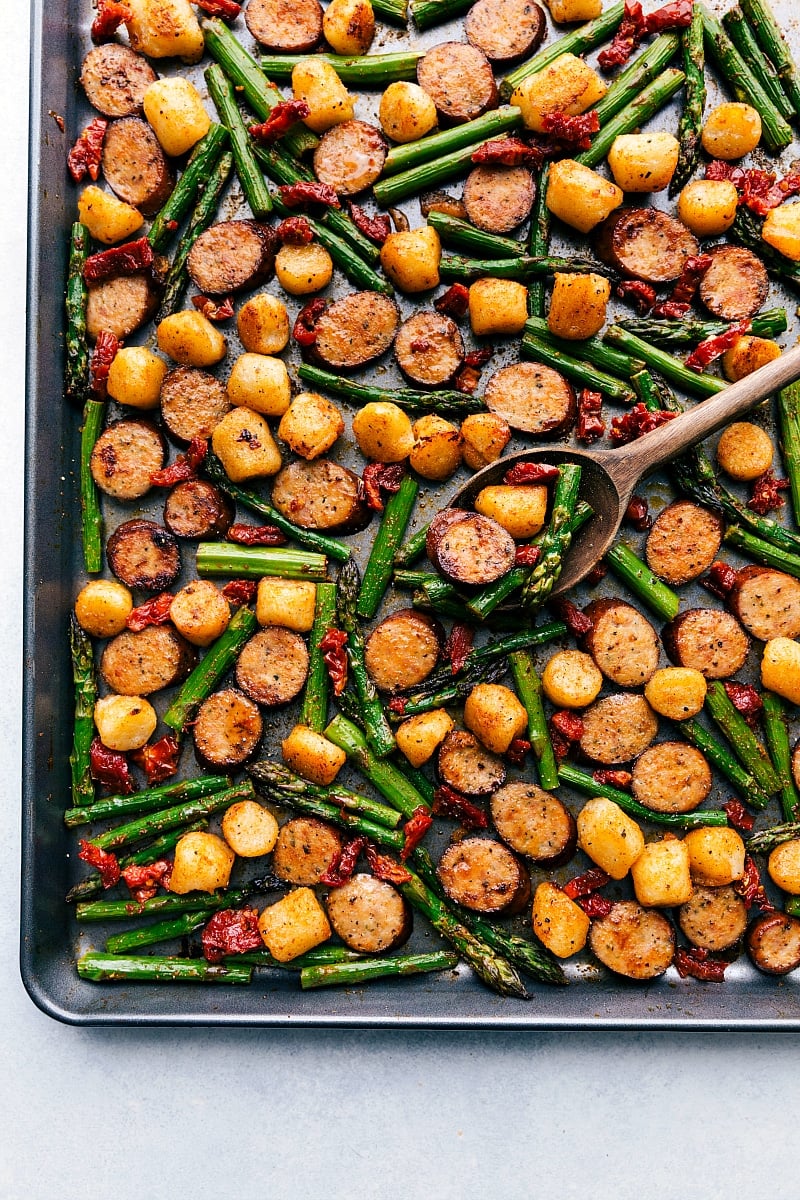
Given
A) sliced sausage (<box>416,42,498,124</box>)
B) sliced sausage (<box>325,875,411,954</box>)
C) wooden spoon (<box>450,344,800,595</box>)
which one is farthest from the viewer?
sliced sausage (<box>416,42,498,124</box>)

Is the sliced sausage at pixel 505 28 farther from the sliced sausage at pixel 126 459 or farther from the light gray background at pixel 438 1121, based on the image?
the light gray background at pixel 438 1121

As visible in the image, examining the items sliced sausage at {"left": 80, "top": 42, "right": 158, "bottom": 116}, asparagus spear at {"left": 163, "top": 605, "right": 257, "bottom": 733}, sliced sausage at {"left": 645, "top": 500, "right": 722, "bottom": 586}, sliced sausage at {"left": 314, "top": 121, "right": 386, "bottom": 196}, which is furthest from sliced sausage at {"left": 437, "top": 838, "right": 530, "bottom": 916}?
sliced sausage at {"left": 80, "top": 42, "right": 158, "bottom": 116}

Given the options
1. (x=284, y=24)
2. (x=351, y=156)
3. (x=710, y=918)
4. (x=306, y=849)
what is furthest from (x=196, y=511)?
(x=710, y=918)

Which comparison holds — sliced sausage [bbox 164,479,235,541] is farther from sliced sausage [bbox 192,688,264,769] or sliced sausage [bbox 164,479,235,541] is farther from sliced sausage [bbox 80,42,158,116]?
sliced sausage [bbox 80,42,158,116]

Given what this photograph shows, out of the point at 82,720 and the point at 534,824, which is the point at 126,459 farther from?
the point at 534,824

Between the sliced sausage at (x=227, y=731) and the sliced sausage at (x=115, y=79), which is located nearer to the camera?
the sliced sausage at (x=227, y=731)

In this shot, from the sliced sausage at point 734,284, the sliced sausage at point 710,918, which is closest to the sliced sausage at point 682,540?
the sliced sausage at point 734,284
